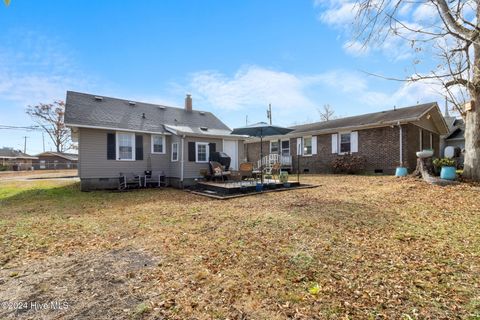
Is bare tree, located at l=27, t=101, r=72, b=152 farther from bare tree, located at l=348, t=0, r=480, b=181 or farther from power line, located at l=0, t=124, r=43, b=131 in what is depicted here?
bare tree, located at l=348, t=0, r=480, b=181

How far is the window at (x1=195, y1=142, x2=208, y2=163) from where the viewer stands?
12547 millimetres

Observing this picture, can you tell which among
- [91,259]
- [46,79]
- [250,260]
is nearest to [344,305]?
[250,260]

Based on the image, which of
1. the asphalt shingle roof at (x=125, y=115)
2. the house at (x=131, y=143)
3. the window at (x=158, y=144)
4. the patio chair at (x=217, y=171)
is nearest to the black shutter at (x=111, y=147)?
the house at (x=131, y=143)

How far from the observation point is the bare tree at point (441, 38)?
16.9 feet

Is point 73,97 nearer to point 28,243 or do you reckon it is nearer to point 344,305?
point 28,243

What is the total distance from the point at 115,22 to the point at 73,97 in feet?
14.4

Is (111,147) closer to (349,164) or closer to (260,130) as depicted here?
(260,130)

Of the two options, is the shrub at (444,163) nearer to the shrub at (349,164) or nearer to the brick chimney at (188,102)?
the shrub at (349,164)

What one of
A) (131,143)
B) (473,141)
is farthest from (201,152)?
(473,141)

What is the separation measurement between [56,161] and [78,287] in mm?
53761

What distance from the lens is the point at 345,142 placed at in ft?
53.0

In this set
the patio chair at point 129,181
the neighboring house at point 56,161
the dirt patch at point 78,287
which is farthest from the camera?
the neighboring house at point 56,161

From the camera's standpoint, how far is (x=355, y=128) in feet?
50.3

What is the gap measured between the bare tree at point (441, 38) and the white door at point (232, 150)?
8.84m
